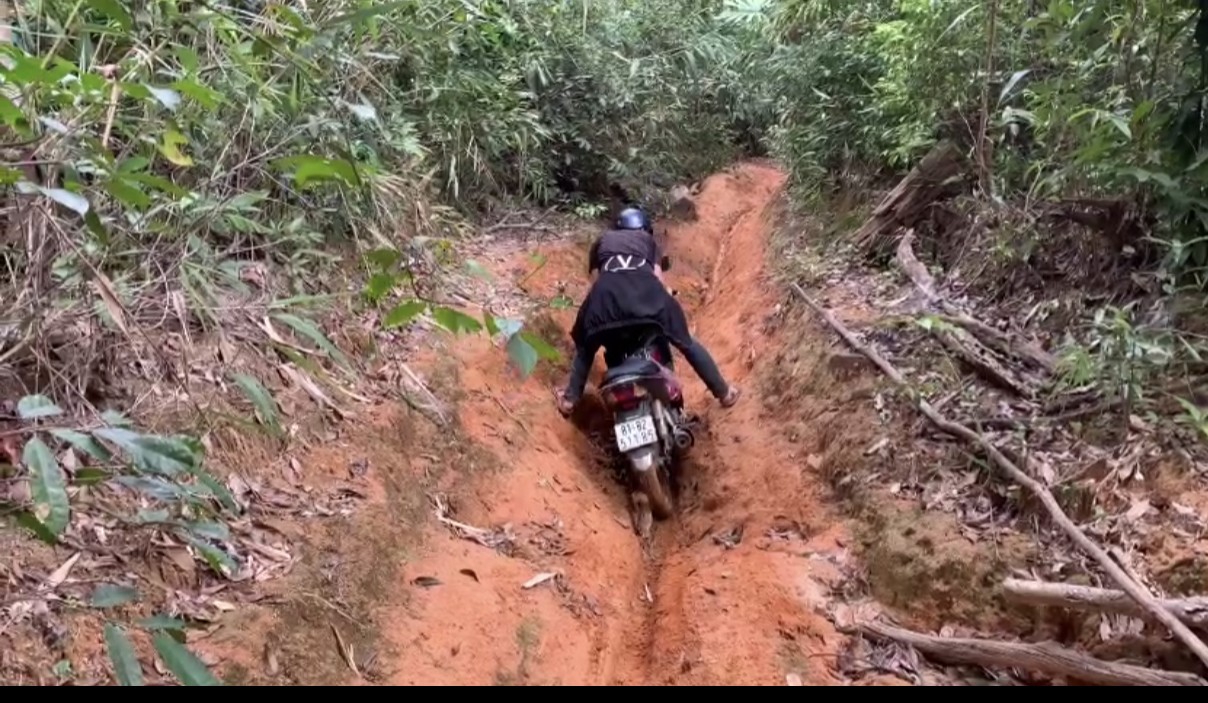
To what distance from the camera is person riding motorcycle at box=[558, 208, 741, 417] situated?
5.39 metres

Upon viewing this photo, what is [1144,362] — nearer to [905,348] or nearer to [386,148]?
[905,348]

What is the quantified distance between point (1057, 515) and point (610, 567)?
6.54ft

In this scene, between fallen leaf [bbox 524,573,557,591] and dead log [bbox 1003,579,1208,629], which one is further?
fallen leaf [bbox 524,573,557,591]

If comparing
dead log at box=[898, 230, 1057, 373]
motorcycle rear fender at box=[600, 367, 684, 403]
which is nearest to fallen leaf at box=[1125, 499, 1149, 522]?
dead log at box=[898, 230, 1057, 373]

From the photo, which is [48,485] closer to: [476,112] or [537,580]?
[537,580]

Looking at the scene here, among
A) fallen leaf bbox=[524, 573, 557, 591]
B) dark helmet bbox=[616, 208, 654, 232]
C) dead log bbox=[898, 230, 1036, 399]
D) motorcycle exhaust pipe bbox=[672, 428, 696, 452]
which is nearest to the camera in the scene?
fallen leaf bbox=[524, 573, 557, 591]

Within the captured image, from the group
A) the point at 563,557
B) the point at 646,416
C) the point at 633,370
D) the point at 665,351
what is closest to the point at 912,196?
the point at 665,351

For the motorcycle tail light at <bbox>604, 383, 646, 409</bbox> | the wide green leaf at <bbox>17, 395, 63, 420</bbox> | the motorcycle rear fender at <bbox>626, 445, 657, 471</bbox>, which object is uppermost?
the wide green leaf at <bbox>17, 395, 63, 420</bbox>

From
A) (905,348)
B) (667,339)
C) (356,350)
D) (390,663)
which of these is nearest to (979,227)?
(905,348)

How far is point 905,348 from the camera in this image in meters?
5.08

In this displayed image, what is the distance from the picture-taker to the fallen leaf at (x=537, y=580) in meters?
3.91

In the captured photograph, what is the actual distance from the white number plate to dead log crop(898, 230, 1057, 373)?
5.66ft

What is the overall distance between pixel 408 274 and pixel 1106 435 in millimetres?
2928

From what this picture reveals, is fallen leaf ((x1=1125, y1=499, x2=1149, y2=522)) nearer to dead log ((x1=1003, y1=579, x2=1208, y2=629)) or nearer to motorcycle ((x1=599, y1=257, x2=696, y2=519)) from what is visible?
dead log ((x1=1003, y1=579, x2=1208, y2=629))
